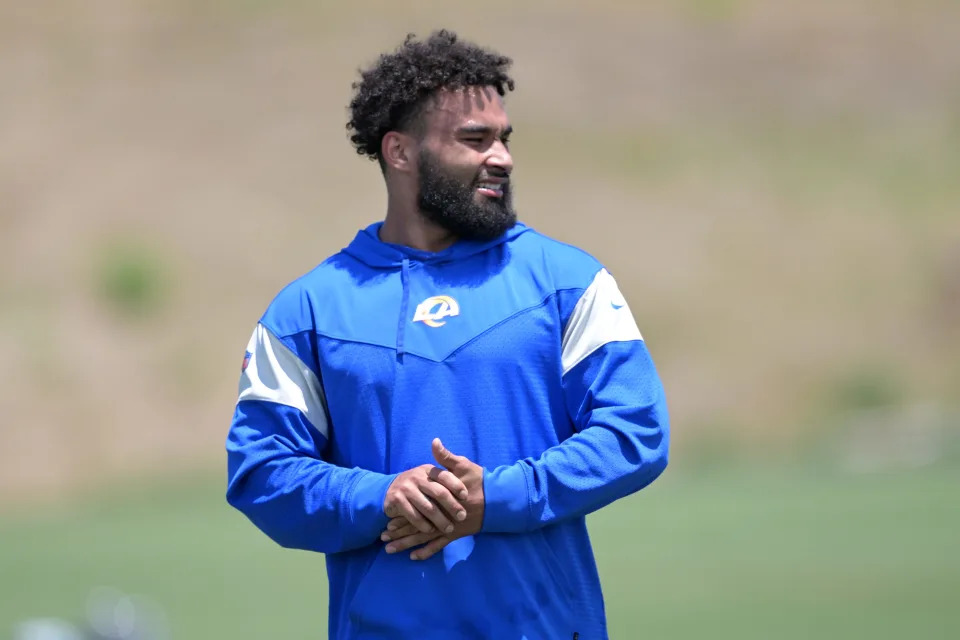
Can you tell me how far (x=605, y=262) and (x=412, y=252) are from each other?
22.4 m

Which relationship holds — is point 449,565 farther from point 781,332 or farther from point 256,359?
point 781,332

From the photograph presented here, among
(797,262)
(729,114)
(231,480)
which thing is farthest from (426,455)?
(729,114)

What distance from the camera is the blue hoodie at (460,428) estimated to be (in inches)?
136

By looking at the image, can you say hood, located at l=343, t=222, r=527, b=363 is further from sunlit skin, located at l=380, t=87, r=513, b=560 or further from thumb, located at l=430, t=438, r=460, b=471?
thumb, located at l=430, t=438, r=460, b=471

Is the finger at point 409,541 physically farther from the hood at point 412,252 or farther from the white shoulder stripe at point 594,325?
the hood at point 412,252

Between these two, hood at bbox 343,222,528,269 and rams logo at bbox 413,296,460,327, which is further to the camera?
hood at bbox 343,222,528,269

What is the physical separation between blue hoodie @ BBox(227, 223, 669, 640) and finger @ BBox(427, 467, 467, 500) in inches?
2.7

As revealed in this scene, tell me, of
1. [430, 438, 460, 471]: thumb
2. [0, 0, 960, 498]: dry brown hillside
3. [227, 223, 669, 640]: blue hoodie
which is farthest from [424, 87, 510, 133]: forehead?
[0, 0, 960, 498]: dry brown hillside

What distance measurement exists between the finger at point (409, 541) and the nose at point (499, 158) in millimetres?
872

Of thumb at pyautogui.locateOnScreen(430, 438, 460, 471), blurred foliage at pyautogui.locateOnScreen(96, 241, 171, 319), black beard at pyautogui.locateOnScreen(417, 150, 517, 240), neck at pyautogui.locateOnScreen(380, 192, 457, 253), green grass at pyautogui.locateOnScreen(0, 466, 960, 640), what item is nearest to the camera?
thumb at pyautogui.locateOnScreen(430, 438, 460, 471)

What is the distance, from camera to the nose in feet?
12.3

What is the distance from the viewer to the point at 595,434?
3467 mm

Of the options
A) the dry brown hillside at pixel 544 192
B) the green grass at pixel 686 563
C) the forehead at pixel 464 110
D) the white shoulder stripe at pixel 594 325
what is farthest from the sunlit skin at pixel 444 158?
the dry brown hillside at pixel 544 192

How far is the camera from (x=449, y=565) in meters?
3.49
